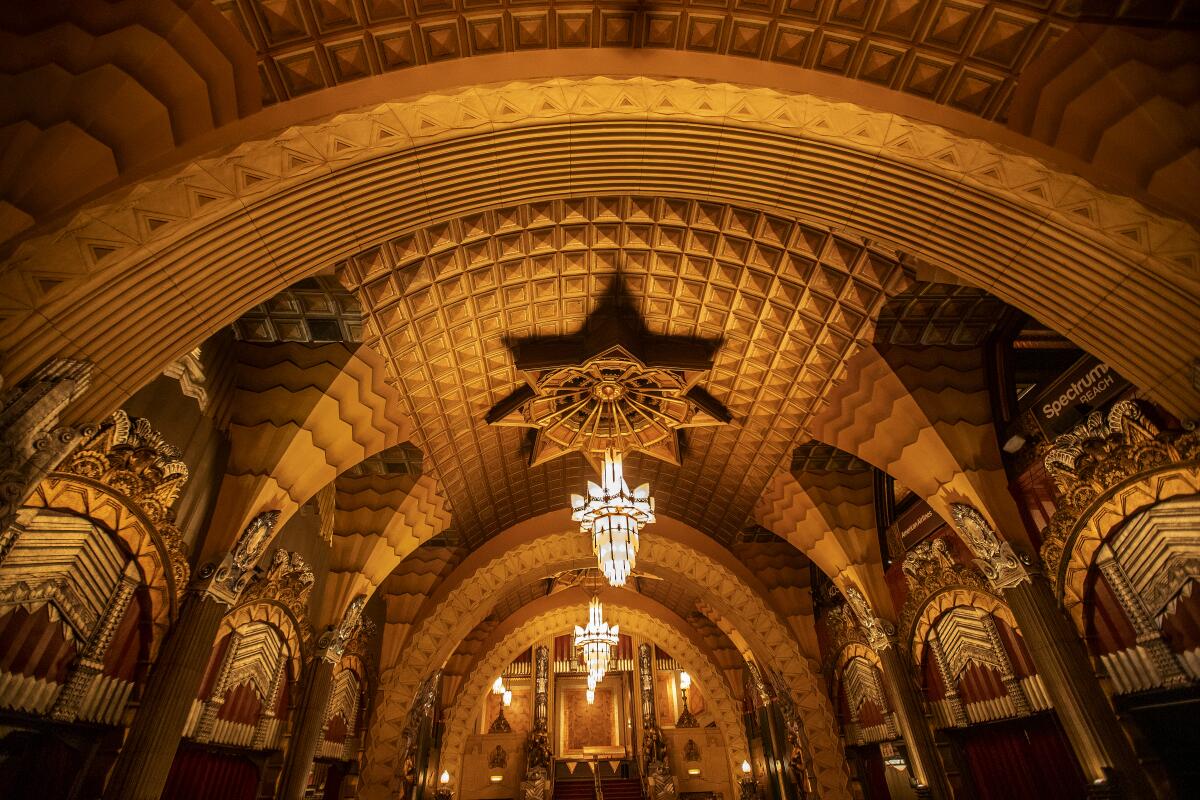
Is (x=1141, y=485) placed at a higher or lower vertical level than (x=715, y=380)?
lower

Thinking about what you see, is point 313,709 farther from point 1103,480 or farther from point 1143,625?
point 1103,480

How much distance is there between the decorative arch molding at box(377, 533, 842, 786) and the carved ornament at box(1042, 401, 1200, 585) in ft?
27.6

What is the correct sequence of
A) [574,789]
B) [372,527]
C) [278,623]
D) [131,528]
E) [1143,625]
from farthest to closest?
[574,789] < [372,527] < [278,623] < [1143,625] < [131,528]

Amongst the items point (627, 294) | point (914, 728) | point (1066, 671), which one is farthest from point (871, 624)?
point (627, 294)

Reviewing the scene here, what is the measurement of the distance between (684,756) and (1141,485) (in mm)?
24412

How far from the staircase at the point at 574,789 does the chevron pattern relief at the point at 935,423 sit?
2256 centimetres

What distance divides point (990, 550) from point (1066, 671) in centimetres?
179

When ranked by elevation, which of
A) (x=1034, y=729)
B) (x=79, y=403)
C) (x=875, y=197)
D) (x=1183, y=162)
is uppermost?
(x=875, y=197)

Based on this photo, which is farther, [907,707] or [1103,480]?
[907,707]

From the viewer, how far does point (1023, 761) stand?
925cm

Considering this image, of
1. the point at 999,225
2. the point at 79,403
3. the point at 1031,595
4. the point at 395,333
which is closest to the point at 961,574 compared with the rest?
the point at 1031,595

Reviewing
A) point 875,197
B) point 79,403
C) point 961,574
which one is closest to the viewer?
point 79,403

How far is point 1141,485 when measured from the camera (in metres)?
7.11

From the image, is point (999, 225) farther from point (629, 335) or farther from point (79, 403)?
point (79, 403)
